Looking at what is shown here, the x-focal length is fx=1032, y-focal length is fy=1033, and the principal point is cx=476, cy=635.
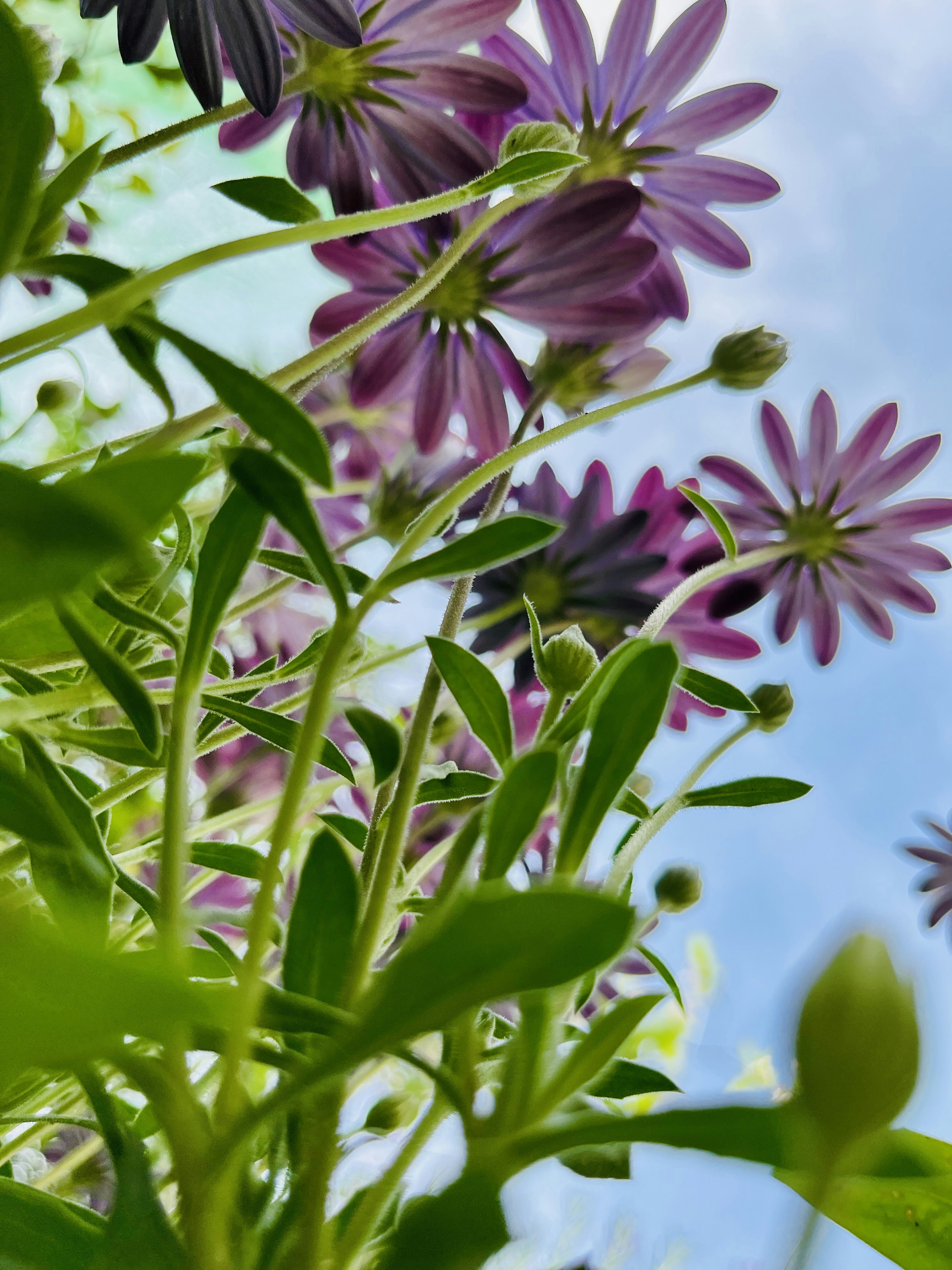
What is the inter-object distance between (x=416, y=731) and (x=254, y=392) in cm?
9

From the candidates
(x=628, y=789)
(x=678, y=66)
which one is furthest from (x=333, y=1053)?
(x=678, y=66)

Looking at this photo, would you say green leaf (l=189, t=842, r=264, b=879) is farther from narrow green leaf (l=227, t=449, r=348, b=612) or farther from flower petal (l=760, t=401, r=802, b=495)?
flower petal (l=760, t=401, r=802, b=495)

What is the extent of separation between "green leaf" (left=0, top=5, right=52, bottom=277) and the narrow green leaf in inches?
2.0

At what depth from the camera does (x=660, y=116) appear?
376 millimetres

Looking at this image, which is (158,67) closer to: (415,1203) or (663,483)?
→ (663,483)

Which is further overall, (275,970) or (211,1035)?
(275,970)

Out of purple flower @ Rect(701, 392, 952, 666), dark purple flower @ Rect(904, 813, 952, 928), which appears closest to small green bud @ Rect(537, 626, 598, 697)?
purple flower @ Rect(701, 392, 952, 666)

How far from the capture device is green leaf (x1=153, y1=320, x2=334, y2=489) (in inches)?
6.1

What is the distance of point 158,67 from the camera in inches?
27.0

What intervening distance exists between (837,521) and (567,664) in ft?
0.88

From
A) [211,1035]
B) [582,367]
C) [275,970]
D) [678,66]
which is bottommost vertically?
[275,970]

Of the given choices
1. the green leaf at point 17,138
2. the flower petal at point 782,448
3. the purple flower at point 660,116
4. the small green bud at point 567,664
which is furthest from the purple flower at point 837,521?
the green leaf at point 17,138

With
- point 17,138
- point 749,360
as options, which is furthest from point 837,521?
point 17,138

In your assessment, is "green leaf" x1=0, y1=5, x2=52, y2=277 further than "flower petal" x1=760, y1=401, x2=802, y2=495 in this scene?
No
